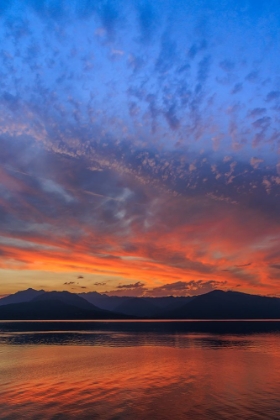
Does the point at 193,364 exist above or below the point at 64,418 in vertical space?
above

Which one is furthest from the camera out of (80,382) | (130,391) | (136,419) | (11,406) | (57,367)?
(57,367)

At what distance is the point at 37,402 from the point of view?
34406 mm

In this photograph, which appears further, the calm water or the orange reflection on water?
the orange reflection on water

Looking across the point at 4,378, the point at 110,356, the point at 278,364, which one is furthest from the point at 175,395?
the point at 110,356

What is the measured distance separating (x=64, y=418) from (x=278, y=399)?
20.5m

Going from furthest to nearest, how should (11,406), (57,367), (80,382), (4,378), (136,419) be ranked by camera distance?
(57,367)
(4,378)
(80,382)
(11,406)
(136,419)

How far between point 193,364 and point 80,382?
74.0 ft

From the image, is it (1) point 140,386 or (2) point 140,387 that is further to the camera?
(1) point 140,386

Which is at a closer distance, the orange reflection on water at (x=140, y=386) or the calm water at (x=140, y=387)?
the calm water at (x=140, y=387)

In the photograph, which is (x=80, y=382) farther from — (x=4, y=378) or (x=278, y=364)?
(x=278, y=364)

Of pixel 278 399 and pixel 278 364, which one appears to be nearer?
pixel 278 399

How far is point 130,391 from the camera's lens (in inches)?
1534

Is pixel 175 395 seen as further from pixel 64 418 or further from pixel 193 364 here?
pixel 193 364

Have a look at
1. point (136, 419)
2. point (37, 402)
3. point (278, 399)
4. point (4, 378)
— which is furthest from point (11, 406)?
point (278, 399)
